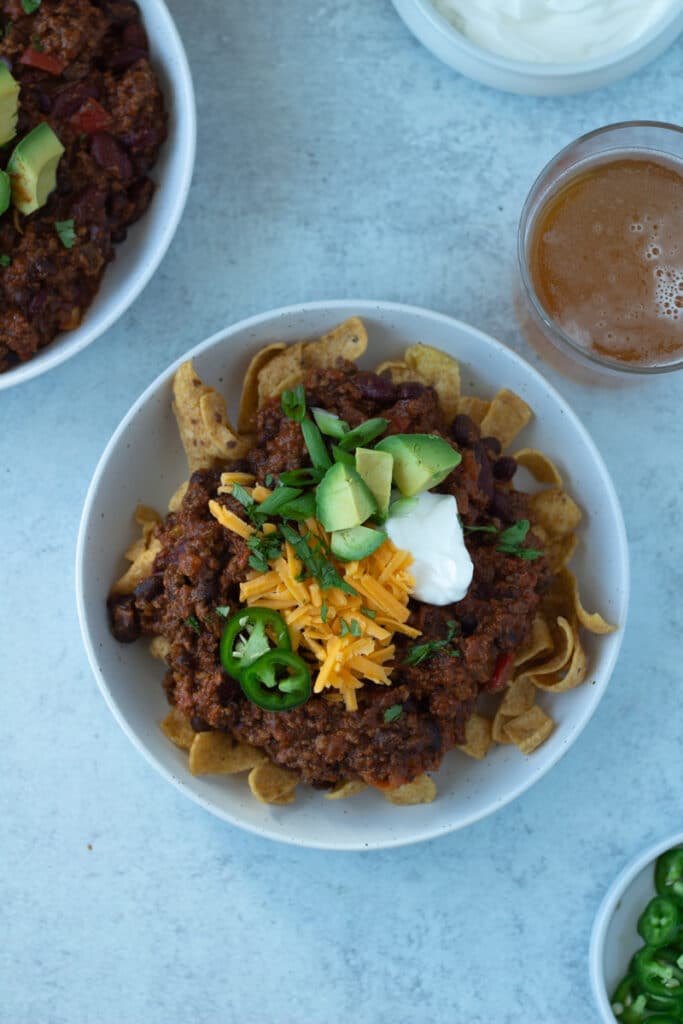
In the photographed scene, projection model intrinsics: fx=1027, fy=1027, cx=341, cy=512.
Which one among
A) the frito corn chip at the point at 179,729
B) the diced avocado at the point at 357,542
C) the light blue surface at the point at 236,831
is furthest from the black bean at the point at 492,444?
the frito corn chip at the point at 179,729

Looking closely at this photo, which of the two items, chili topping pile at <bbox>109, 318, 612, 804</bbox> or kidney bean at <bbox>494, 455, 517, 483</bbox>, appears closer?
chili topping pile at <bbox>109, 318, 612, 804</bbox>

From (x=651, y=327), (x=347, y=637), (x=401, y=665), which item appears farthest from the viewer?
(x=651, y=327)

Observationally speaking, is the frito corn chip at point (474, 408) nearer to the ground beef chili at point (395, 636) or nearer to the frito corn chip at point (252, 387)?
the ground beef chili at point (395, 636)

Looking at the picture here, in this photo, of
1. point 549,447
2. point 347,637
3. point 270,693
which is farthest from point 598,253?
point 270,693

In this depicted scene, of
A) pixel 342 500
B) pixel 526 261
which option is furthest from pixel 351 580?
pixel 526 261

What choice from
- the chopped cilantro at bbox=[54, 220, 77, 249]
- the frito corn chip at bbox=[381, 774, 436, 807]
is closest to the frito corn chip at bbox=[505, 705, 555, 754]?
the frito corn chip at bbox=[381, 774, 436, 807]

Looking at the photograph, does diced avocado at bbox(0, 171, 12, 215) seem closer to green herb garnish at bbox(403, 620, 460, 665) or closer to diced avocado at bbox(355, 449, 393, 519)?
diced avocado at bbox(355, 449, 393, 519)

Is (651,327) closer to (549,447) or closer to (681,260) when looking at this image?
(681,260)
